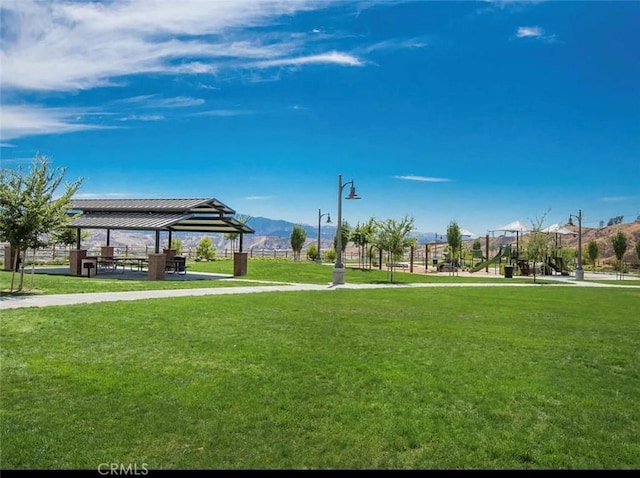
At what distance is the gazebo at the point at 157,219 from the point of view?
75.0 feet

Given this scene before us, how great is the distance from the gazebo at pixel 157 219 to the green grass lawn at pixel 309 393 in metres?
12.6

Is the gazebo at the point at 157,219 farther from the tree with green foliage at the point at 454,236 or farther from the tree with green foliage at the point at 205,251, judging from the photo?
the tree with green foliage at the point at 454,236

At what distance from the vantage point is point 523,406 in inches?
228

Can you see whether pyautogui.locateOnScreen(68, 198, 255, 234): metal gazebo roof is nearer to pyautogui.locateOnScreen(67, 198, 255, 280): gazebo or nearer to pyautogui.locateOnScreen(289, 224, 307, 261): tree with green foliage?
pyautogui.locateOnScreen(67, 198, 255, 280): gazebo

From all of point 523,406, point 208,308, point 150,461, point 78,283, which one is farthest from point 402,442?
point 78,283

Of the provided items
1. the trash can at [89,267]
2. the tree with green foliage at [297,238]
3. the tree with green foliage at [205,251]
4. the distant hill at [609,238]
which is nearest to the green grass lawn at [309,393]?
the trash can at [89,267]

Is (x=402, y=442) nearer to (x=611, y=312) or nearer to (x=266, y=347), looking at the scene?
(x=266, y=347)

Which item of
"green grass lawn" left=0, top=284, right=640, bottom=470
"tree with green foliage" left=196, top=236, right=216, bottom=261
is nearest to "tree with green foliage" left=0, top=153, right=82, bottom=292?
"green grass lawn" left=0, top=284, right=640, bottom=470

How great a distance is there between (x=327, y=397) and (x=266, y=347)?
2502 mm

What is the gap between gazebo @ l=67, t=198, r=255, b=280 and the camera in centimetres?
2288

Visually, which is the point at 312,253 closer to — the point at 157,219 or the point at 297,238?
the point at 297,238

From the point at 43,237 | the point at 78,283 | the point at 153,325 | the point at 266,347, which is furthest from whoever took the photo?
the point at 78,283

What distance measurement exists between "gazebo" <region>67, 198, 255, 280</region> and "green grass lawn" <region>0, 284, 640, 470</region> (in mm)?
12612

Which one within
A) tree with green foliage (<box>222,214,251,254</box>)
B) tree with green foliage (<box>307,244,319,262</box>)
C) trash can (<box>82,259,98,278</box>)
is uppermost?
tree with green foliage (<box>222,214,251,254</box>)
